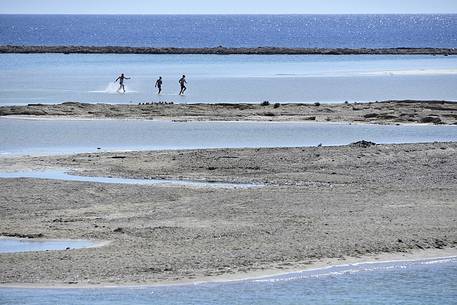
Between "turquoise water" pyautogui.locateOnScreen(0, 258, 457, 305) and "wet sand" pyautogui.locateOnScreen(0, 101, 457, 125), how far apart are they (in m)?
20.9

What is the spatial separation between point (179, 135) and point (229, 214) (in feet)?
46.4

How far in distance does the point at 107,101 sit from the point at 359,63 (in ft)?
153

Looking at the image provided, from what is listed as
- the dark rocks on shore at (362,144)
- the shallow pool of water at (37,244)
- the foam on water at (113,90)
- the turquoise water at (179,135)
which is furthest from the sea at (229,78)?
the shallow pool of water at (37,244)

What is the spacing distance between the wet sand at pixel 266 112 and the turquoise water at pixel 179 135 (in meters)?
1.35

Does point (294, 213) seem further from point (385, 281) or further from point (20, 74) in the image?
point (20, 74)

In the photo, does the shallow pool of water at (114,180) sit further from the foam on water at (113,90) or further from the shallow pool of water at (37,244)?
the foam on water at (113,90)

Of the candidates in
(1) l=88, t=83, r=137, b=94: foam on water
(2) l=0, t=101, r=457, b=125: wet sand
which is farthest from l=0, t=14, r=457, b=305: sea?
(2) l=0, t=101, r=457, b=125: wet sand

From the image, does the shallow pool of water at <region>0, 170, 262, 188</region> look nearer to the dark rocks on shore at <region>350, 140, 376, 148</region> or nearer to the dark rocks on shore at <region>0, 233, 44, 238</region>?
the dark rocks on shore at <region>0, 233, 44, 238</region>

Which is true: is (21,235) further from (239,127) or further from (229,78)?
(229,78)

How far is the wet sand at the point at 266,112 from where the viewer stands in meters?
39.2

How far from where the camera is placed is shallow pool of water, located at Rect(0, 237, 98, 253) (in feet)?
59.4

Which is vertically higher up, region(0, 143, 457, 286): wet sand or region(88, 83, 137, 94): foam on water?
region(88, 83, 137, 94): foam on water

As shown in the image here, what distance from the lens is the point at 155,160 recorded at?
28.0m

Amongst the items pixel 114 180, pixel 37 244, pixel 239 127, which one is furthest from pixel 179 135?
pixel 37 244
